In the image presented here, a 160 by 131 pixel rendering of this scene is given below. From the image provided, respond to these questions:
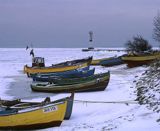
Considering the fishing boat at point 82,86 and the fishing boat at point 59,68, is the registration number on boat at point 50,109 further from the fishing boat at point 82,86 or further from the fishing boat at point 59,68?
the fishing boat at point 59,68

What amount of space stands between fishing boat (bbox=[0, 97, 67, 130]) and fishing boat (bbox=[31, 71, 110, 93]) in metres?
10.1

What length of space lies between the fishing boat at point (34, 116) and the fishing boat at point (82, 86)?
10.1 meters

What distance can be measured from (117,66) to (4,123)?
3336 cm

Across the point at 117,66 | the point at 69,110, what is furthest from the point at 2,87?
the point at 117,66

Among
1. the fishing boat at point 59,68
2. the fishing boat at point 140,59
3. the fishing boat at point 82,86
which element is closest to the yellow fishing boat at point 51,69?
the fishing boat at point 59,68

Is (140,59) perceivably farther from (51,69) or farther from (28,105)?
(28,105)

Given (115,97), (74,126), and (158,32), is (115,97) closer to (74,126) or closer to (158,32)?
(74,126)

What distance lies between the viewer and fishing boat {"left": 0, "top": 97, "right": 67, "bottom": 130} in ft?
52.2

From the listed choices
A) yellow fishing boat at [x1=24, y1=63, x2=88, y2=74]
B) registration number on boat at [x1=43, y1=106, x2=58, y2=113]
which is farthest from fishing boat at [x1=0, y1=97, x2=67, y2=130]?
yellow fishing boat at [x1=24, y1=63, x2=88, y2=74]

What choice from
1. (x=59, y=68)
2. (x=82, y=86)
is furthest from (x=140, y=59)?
(x=82, y=86)

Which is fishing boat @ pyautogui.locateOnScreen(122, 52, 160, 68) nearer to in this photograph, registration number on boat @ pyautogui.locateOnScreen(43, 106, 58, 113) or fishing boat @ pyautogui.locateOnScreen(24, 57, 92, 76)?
fishing boat @ pyautogui.locateOnScreen(24, 57, 92, 76)

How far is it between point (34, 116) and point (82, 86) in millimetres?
10722

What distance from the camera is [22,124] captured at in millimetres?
16141

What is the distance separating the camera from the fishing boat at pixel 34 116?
1592 cm
